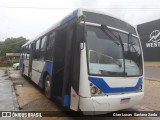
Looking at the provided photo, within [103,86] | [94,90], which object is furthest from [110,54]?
[94,90]

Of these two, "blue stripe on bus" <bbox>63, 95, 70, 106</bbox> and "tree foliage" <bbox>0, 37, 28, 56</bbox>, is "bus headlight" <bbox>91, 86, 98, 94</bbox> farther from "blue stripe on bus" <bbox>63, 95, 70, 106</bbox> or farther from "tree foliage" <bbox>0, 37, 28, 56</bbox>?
"tree foliage" <bbox>0, 37, 28, 56</bbox>

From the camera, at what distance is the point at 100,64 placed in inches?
236

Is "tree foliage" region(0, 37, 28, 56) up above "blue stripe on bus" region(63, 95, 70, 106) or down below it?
above

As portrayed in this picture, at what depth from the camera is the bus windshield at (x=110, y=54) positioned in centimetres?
596

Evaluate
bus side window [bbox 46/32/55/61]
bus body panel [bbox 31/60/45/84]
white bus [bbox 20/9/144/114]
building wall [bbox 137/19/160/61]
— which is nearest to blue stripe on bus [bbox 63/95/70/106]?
white bus [bbox 20/9/144/114]

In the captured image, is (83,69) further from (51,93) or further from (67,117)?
(51,93)

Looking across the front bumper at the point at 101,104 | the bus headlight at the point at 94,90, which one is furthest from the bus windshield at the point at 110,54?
the front bumper at the point at 101,104

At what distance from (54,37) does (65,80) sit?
250 centimetres

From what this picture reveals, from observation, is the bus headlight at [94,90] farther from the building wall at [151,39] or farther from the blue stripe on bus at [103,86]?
the building wall at [151,39]

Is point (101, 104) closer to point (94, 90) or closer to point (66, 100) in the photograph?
point (94, 90)

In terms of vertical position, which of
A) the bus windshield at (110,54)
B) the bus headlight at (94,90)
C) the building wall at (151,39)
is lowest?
the bus headlight at (94,90)

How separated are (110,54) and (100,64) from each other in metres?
0.46

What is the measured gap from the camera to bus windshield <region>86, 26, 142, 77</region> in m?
5.96

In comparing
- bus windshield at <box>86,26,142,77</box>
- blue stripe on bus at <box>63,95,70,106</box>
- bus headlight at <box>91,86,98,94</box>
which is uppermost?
bus windshield at <box>86,26,142,77</box>
